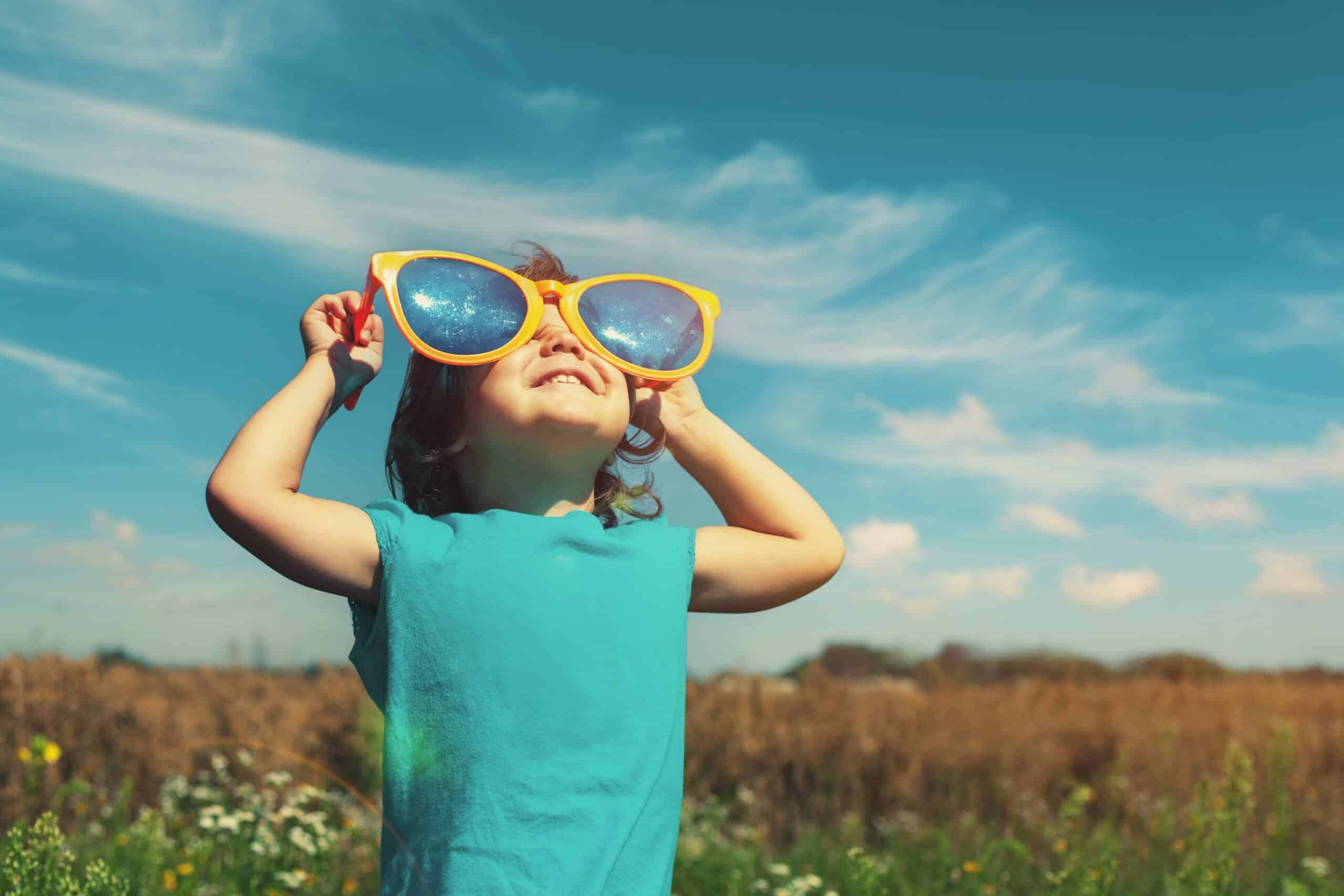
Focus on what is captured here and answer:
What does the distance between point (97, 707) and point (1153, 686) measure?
971 cm

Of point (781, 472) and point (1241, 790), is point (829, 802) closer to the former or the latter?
point (1241, 790)

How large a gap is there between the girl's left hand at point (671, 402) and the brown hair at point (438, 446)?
17mm

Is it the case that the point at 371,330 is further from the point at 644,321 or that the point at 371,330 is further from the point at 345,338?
the point at 644,321

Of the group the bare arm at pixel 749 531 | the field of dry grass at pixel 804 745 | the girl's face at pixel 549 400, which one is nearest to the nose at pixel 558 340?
the girl's face at pixel 549 400

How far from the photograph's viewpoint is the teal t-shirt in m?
1.68


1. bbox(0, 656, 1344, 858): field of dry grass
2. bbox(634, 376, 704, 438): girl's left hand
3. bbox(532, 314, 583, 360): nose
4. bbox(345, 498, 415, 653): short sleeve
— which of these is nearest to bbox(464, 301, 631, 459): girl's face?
bbox(532, 314, 583, 360): nose

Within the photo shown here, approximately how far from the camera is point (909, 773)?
22.0ft

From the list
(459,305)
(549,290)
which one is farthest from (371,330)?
(549,290)

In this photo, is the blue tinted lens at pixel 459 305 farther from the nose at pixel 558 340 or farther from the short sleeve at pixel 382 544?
the short sleeve at pixel 382 544

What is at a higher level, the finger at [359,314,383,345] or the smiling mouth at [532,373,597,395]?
the finger at [359,314,383,345]

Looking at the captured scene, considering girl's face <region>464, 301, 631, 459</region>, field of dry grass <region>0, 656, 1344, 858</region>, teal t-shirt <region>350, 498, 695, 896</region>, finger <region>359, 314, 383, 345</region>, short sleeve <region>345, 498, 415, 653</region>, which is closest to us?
teal t-shirt <region>350, 498, 695, 896</region>

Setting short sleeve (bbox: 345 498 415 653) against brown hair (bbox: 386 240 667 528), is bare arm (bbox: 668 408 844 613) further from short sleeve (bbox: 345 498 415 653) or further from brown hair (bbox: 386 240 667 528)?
short sleeve (bbox: 345 498 415 653)

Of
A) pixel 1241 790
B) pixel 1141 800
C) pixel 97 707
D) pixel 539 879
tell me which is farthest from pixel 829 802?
pixel 539 879

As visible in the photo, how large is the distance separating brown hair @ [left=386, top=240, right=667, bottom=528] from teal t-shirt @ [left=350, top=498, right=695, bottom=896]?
40 centimetres
